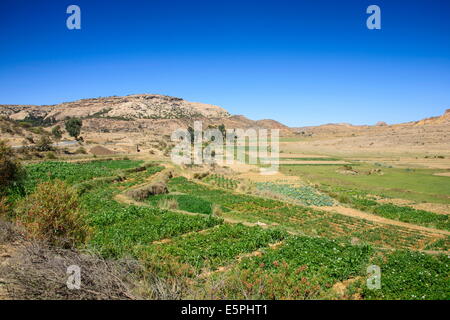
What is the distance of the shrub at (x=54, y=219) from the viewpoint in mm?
9523

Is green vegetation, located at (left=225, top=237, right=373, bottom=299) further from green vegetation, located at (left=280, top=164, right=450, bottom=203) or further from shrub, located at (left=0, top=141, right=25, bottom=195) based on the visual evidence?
green vegetation, located at (left=280, top=164, right=450, bottom=203)

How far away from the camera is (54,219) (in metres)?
9.89

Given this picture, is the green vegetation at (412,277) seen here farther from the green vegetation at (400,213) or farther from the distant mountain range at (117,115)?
the distant mountain range at (117,115)

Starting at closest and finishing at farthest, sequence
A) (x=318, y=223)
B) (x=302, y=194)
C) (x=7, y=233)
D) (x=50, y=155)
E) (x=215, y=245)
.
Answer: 1. (x=7, y=233)
2. (x=215, y=245)
3. (x=318, y=223)
4. (x=302, y=194)
5. (x=50, y=155)

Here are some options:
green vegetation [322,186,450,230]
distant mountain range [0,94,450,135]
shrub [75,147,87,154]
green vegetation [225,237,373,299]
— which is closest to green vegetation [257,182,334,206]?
green vegetation [322,186,450,230]

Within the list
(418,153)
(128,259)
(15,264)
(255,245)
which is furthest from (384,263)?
(418,153)

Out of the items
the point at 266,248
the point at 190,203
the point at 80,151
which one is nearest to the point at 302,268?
the point at 266,248

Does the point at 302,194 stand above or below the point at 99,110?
below

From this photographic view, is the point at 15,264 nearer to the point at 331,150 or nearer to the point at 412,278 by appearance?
the point at 412,278

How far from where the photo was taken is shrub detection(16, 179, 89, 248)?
9523mm

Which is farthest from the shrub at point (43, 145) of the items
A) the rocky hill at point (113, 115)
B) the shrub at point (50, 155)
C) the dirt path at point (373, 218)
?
the rocky hill at point (113, 115)

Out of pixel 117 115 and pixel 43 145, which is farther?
pixel 117 115

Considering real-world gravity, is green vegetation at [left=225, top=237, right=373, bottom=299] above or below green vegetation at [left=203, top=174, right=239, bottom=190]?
above

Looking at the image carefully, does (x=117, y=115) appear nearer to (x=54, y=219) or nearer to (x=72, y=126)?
(x=72, y=126)
